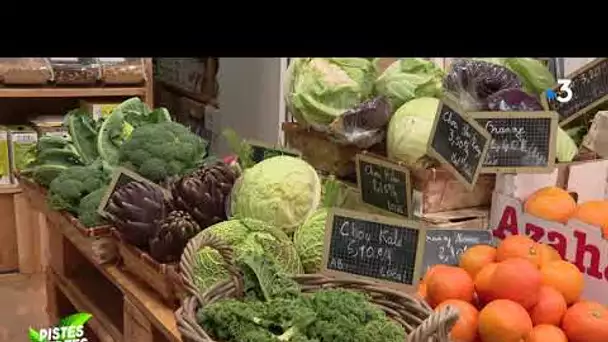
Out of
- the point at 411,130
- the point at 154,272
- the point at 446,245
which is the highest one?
the point at 411,130

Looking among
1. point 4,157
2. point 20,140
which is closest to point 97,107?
point 20,140

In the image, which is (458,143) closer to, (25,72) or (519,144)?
(519,144)

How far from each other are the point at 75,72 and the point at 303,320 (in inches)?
111

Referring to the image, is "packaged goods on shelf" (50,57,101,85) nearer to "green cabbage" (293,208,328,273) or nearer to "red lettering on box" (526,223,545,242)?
"green cabbage" (293,208,328,273)

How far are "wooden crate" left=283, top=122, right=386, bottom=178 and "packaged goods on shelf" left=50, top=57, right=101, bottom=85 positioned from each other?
187 cm

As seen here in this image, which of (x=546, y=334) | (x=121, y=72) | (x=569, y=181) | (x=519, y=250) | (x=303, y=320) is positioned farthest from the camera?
(x=121, y=72)

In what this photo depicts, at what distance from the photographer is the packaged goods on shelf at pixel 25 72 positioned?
3.54 metres

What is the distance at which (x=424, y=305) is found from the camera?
1.23 m

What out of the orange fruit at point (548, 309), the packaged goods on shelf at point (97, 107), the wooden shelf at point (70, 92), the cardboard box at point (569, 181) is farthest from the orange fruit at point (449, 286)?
the wooden shelf at point (70, 92)

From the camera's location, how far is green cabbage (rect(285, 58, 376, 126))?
1818 millimetres

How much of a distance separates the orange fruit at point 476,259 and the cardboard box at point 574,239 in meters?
0.14

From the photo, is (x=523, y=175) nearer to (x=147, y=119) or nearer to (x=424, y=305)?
(x=424, y=305)

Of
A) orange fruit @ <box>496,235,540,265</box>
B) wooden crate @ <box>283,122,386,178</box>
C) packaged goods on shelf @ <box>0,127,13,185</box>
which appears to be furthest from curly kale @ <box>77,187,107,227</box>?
packaged goods on shelf @ <box>0,127,13,185</box>

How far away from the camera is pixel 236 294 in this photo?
1247 millimetres
